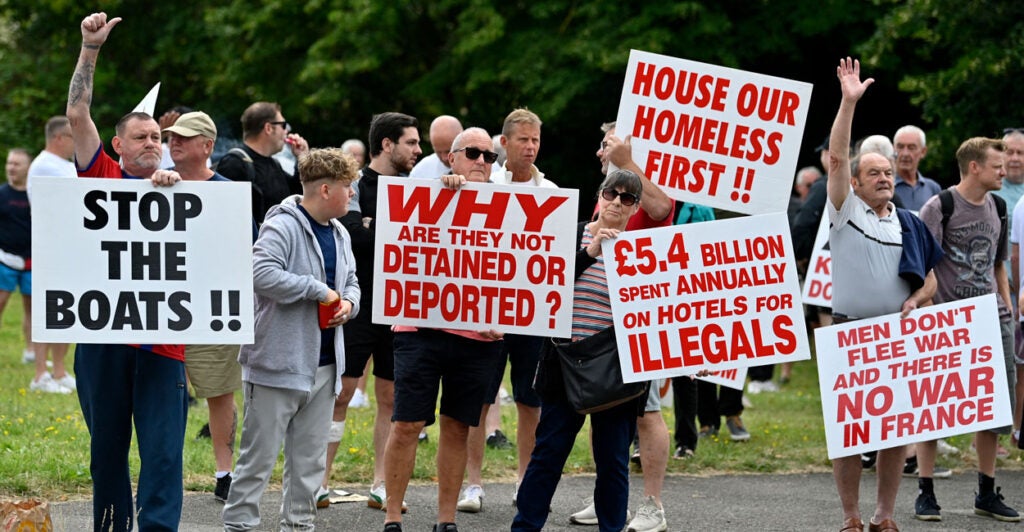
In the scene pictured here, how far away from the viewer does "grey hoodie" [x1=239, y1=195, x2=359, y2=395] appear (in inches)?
238

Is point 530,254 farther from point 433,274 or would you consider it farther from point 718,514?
point 718,514

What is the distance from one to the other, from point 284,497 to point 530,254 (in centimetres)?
168

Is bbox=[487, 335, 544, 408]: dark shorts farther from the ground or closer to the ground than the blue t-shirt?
closer to the ground

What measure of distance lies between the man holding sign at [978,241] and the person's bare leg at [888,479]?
0.91 m

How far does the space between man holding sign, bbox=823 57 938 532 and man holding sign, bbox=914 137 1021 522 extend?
3.38ft

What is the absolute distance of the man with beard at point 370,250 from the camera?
25.1 ft

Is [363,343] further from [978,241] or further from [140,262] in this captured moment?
[978,241]

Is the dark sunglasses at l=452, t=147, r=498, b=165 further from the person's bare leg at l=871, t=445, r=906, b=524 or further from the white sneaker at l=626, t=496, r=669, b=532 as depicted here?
the person's bare leg at l=871, t=445, r=906, b=524

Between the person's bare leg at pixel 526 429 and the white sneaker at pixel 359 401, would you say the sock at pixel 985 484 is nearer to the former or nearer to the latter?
the person's bare leg at pixel 526 429

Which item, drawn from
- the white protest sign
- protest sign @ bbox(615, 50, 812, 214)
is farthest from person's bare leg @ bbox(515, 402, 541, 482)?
the white protest sign

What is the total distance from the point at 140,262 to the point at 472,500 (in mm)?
2809

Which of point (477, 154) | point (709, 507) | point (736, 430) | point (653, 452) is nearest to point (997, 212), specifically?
point (709, 507)

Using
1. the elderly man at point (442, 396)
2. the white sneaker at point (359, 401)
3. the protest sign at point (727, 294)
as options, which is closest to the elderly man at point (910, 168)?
the protest sign at point (727, 294)

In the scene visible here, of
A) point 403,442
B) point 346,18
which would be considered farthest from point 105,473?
point 346,18
